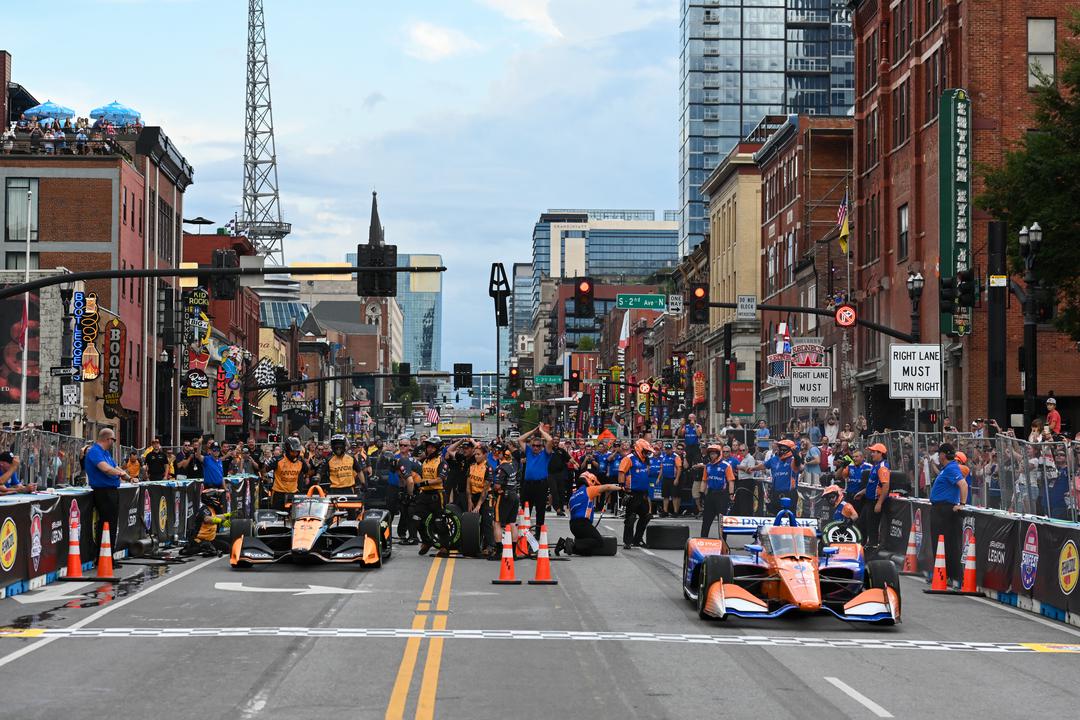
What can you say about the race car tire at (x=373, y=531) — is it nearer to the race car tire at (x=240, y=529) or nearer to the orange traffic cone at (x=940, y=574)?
the race car tire at (x=240, y=529)

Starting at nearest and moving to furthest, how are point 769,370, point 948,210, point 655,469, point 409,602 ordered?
point 409,602, point 655,469, point 948,210, point 769,370

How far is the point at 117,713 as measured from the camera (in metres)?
10.6

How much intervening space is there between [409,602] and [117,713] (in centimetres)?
729

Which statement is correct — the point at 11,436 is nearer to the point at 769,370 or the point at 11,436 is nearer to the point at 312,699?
the point at 312,699

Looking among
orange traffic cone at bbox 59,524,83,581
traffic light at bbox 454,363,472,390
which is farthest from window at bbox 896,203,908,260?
orange traffic cone at bbox 59,524,83,581

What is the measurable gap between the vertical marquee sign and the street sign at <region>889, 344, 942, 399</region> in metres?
18.2

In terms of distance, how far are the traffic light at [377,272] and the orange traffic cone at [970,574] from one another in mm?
10556

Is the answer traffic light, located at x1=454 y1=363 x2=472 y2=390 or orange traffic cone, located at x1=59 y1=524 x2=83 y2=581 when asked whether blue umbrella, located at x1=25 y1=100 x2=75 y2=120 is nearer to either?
traffic light, located at x1=454 y1=363 x2=472 y2=390

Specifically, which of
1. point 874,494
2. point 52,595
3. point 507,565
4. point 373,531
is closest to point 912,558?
point 874,494

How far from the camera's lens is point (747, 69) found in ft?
541

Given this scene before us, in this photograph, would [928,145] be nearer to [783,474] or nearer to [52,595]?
[783,474]

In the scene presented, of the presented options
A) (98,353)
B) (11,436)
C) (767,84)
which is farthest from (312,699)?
(767,84)

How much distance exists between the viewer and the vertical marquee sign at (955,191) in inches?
1763

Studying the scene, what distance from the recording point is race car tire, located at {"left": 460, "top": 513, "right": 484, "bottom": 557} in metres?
A: 24.4
